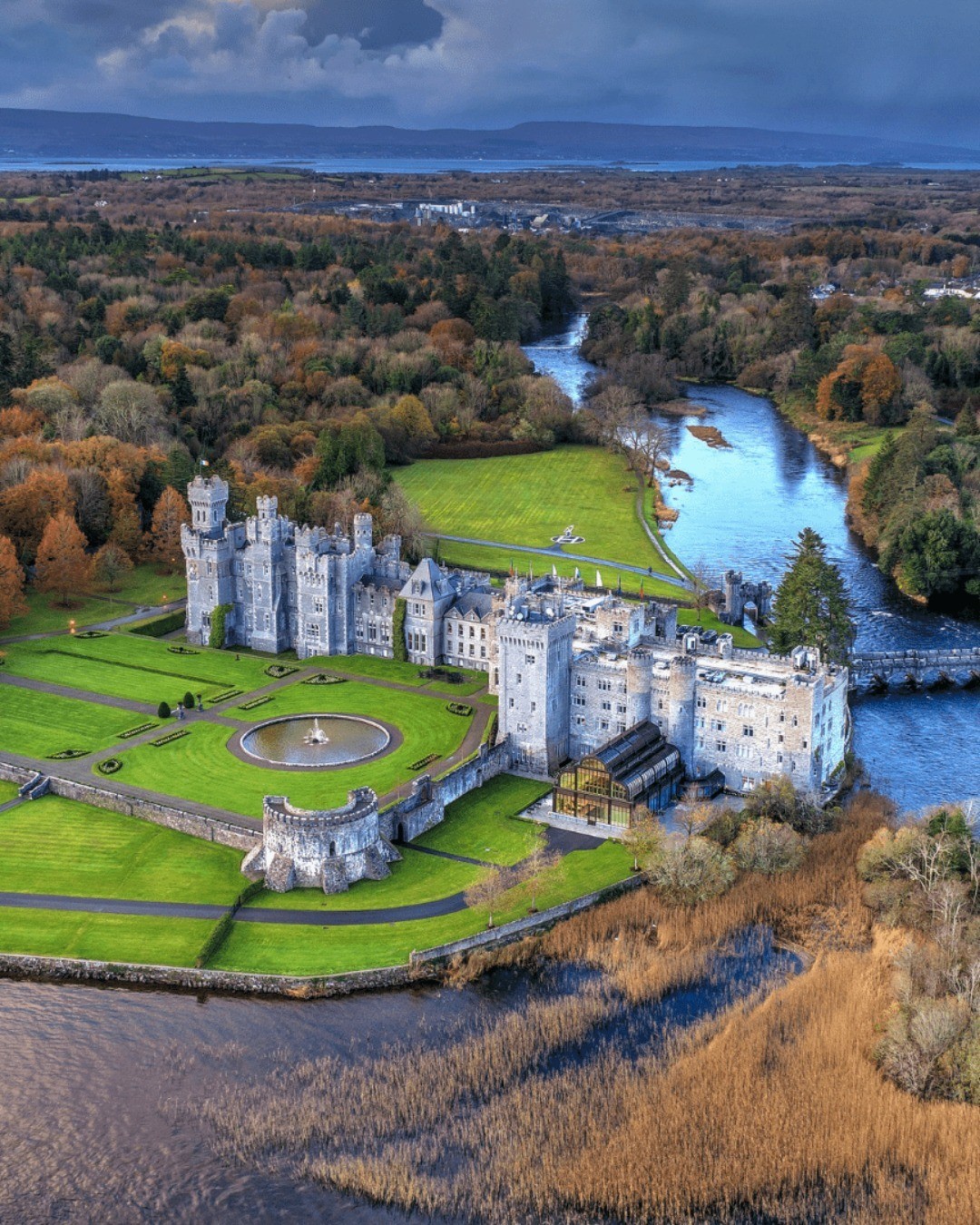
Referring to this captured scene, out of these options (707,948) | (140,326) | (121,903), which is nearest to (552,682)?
(707,948)

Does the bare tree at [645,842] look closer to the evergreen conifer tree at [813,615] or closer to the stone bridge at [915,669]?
the evergreen conifer tree at [813,615]

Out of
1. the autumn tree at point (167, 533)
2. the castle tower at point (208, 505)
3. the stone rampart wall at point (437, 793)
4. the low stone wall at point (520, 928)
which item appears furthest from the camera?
the autumn tree at point (167, 533)

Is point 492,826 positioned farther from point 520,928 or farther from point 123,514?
point 123,514

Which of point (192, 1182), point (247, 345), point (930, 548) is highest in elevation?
point (247, 345)

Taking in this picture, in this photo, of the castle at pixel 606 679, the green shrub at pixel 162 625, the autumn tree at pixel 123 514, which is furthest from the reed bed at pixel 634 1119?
the autumn tree at pixel 123 514

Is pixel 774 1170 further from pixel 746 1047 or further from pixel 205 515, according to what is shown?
pixel 205 515

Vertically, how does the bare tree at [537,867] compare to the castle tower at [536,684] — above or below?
below
